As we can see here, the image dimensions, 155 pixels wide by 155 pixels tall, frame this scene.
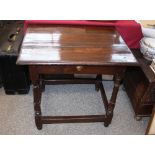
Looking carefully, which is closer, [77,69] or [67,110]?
[77,69]

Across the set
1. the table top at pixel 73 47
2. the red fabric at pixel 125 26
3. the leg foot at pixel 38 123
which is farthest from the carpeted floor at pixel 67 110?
the table top at pixel 73 47

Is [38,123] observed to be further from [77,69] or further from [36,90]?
[77,69]

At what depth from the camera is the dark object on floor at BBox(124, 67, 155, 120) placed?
4.88 ft

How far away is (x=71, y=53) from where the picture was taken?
1.21 metres

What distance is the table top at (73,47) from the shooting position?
1.15 m

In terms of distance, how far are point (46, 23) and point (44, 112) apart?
70 cm

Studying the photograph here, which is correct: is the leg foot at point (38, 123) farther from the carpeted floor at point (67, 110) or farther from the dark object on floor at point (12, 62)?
the dark object on floor at point (12, 62)

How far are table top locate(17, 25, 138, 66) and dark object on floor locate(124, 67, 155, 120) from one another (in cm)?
38

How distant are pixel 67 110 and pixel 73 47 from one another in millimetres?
644

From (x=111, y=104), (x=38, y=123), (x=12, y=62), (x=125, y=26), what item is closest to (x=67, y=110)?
(x=38, y=123)

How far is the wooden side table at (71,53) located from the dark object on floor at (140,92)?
243mm

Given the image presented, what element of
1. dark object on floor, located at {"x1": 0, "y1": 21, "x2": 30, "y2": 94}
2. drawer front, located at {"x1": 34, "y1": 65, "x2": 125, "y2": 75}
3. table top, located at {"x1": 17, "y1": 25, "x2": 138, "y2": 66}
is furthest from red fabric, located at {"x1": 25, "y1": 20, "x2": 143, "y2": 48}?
drawer front, located at {"x1": 34, "y1": 65, "x2": 125, "y2": 75}

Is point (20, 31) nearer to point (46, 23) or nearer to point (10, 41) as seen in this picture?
point (10, 41)

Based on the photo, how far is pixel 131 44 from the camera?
5.73 feet
